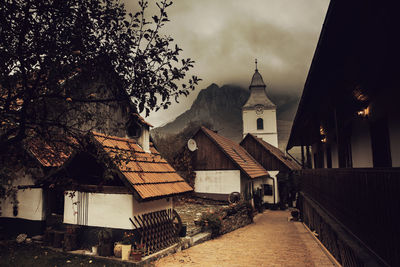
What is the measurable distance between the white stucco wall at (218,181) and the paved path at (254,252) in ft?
24.5

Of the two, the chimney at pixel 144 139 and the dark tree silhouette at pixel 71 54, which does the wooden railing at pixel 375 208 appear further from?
the chimney at pixel 144 139

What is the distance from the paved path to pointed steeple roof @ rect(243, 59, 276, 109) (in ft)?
135

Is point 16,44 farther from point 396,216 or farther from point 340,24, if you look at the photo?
point 396,216

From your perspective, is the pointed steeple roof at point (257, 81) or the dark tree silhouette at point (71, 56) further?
the pointed steeple roof at point (257, 81)

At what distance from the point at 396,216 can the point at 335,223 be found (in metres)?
4.20

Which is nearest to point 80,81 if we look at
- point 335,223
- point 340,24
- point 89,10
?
point 89,10

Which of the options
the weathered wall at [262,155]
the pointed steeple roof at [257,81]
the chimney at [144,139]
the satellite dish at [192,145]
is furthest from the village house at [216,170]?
the pointed steeple roof at [257,81]

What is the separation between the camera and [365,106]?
679cm

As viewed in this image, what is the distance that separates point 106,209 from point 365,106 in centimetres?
836

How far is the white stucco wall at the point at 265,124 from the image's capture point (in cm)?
5156

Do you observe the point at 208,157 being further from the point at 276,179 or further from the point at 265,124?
the point at 265,124

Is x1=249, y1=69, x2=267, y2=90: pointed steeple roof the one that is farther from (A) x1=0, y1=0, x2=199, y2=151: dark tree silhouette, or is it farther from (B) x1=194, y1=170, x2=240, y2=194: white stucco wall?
(A) x1=0, y1=0, x2=199, y2=151: dark tree silhouette

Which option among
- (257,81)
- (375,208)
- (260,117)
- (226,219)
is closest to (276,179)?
(226,219)

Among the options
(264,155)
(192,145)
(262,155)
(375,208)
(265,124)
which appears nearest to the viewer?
(375,208)
